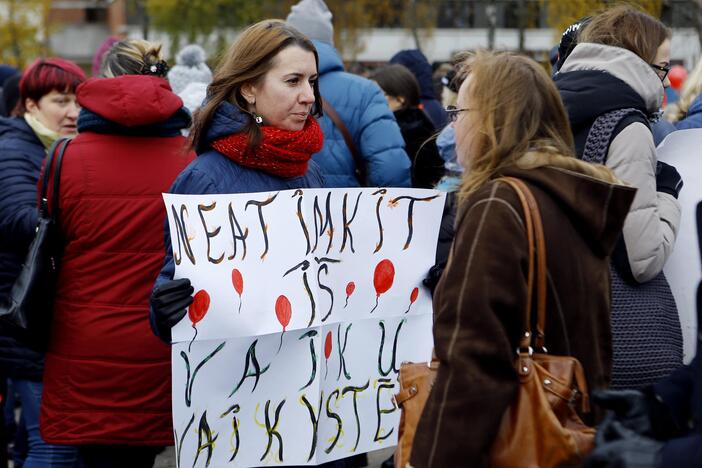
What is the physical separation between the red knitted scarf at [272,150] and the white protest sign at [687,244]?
1.19m

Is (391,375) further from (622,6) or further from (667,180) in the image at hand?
(622,6)

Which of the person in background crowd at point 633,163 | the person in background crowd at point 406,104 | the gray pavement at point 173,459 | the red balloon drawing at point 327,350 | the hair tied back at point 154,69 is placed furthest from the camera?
the person in background crowd at point 406,104

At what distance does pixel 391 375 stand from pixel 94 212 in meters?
1.21

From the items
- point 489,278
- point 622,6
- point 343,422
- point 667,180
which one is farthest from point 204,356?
point 622,6

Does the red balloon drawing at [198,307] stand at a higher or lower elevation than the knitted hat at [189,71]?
lower

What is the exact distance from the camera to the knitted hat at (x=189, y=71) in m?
6.98

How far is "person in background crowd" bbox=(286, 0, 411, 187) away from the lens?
514 cm

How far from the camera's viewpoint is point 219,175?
3.23 meters

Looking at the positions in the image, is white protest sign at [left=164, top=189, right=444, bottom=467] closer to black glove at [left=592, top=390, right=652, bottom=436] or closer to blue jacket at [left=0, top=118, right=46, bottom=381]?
black glove at [left=592, top=390, right=652, bottom=436]

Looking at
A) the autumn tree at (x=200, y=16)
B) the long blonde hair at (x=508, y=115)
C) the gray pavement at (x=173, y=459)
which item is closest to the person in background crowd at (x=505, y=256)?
the long blonde hair at (x=508, y=115)

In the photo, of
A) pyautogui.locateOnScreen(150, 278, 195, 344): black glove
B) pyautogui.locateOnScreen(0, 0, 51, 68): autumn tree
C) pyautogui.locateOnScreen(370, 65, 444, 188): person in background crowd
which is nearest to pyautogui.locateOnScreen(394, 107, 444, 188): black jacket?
pyautogui.locateOnScreen(370, 65, 444, 188): person in background crowd

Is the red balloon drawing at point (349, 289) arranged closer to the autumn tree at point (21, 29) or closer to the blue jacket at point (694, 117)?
the blue jacket at point (694, 117)

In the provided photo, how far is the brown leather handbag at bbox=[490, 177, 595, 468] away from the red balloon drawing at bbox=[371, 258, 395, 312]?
43.0 inches

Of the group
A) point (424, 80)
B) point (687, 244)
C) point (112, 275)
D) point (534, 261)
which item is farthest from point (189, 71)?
point (534, 261)
